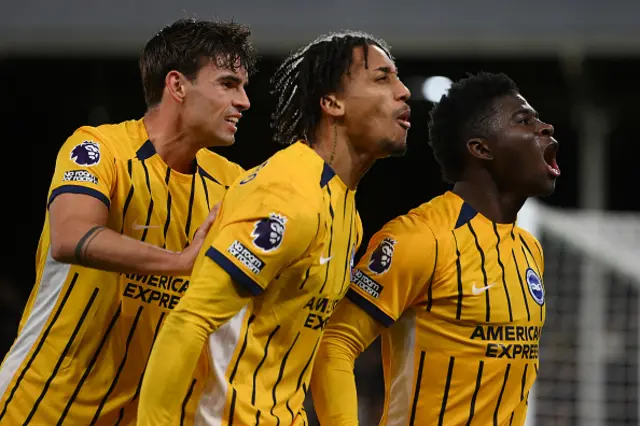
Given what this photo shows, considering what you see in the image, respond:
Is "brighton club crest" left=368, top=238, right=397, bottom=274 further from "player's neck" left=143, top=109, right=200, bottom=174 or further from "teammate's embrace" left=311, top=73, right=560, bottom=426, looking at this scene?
"player's neck" left=143, top=109, right=200, bottom=174

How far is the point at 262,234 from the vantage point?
2.45 metres

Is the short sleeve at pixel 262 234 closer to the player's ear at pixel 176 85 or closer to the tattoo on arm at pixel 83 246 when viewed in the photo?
the tattoo on arm at pixel 83 246

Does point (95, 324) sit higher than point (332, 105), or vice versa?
point (332, 105)

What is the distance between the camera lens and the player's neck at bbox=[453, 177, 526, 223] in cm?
326

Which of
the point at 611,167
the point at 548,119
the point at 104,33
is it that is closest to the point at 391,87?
the point at 104,33

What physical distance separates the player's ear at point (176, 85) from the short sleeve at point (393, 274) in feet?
2.38

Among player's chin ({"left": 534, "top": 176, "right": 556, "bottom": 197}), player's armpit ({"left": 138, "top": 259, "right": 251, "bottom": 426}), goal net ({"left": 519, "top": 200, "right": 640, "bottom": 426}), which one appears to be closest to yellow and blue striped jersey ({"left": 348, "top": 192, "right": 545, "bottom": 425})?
player's chin ({"left": 534, "top": 176, "right": 556, "bottom": 197})

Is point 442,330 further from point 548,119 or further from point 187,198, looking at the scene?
point 548,119

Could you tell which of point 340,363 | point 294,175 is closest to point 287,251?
point 294,175

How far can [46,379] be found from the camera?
2.90 m

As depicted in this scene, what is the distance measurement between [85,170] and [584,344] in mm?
5033

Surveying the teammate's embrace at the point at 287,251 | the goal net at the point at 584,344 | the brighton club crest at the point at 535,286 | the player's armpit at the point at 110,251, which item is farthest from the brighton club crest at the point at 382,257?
the goal net at the point at 584,344

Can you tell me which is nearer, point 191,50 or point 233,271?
point 233,271

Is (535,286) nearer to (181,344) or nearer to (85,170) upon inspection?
(181,344)
